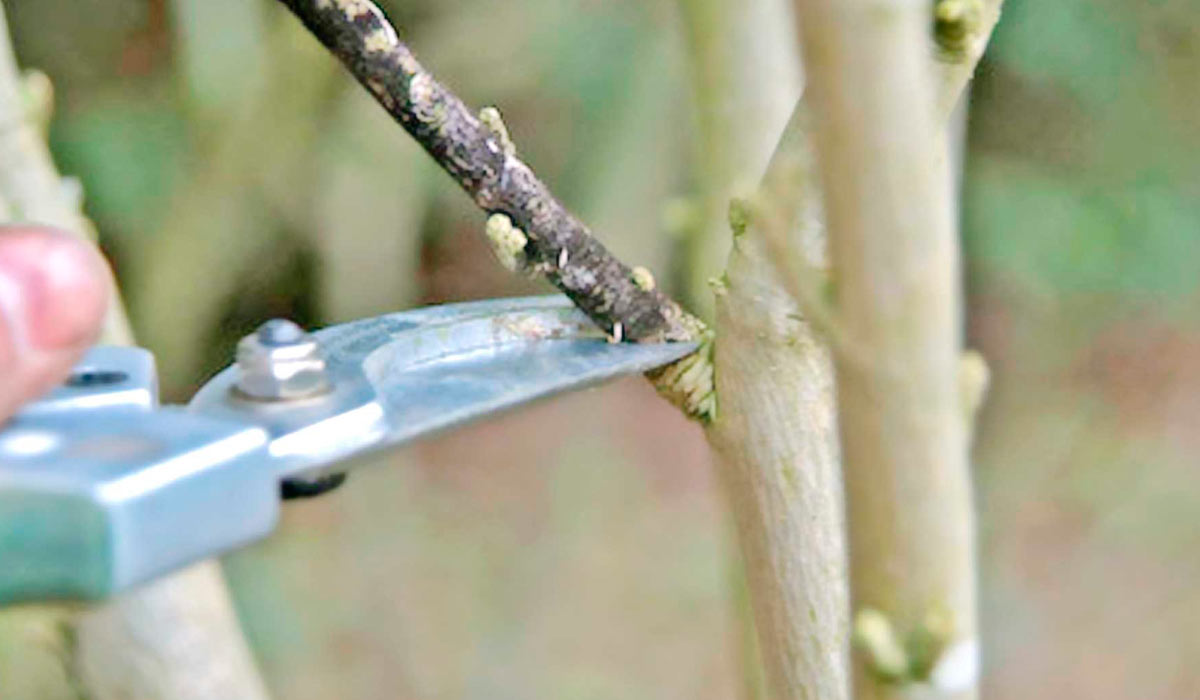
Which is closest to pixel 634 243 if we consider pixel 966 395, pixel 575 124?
pixel 575 124

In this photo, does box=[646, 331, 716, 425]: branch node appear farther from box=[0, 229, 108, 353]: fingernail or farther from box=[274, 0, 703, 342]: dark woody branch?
box=[0, 229, 108, 353]: fingernail

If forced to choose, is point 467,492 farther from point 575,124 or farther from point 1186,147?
point 1186,147

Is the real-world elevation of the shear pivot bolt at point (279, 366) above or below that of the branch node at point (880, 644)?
above

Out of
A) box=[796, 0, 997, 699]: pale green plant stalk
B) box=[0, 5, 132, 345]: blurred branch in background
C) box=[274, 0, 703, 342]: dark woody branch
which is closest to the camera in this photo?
box=[796, 0, 997, 699]: pale green plant stalk

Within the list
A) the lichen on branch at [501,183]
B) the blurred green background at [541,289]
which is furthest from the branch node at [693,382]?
the blurred green background at [541,289]

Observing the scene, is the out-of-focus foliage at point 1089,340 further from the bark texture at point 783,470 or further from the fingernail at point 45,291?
the fingernail at point 45,291

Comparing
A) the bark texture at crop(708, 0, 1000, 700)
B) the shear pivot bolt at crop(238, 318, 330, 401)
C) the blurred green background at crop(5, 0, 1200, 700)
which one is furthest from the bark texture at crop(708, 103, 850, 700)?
the blurred green background at crop(5, 0, 1200, 700)
